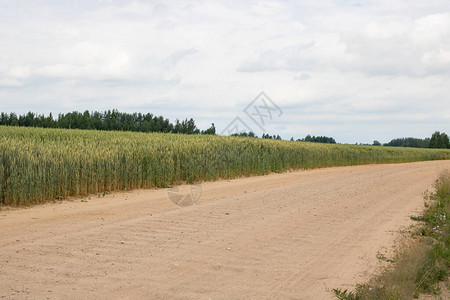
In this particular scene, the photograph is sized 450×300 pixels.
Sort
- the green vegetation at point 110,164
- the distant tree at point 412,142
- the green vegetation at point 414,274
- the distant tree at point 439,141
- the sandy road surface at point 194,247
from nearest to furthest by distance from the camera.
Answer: the green vegetation at point 414,274, the sandy road surface at point 194,247, the green vegetation at point 110,164, the distant tree at point 439,141, the distant tree at point 412,142

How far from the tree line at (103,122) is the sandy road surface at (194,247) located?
33.1 m

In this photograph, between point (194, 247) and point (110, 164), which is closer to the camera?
point (194, 247)

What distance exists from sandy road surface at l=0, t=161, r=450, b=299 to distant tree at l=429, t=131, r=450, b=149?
108374 mm

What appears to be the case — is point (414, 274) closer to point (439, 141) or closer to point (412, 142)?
point (439, 141)

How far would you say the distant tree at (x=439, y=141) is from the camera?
4362 inches

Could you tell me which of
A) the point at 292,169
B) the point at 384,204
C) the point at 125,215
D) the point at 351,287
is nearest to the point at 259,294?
the point at 351,287

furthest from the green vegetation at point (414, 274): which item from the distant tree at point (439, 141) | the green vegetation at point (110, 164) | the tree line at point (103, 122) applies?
the distant tree at point (439, 141)

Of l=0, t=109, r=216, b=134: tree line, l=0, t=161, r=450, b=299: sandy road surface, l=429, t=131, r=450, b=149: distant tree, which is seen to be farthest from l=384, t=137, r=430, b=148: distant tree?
l=0, t=161, r=450, b=299: sandy road surface

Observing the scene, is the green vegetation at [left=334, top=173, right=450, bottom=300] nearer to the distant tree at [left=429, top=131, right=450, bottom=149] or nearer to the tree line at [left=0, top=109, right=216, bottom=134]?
the tree line at [left=0, top=109, right=216, bottom=134]

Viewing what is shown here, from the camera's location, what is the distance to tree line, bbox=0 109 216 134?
4997 centimetres

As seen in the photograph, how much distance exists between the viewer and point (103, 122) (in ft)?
176

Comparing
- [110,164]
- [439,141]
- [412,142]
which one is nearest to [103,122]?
[110,164]

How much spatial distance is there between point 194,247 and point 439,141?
4616 inches

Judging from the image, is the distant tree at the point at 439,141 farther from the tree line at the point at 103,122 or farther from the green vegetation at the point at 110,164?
the green vegetation at the point at 110,164
